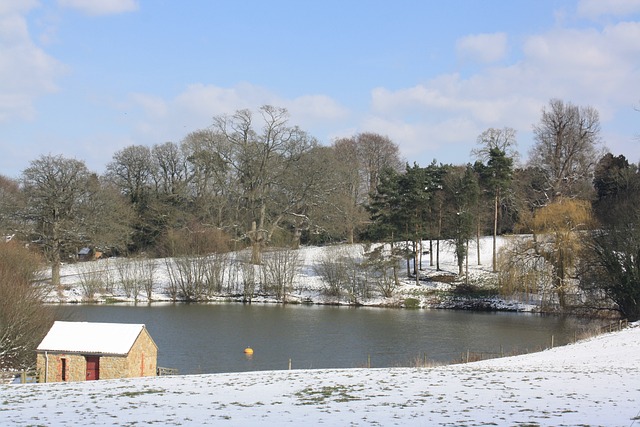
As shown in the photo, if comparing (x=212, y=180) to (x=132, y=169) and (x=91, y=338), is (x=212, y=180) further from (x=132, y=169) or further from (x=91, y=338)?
(x=91, y=338)

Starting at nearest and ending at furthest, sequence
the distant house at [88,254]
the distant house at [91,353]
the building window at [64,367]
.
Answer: the distant house at [91,353], the building window at [64,367], the distant house at [88,254]

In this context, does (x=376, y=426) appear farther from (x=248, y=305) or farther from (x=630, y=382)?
(x=248, y=305)

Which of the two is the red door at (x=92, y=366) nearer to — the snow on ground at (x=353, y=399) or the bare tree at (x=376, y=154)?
the snow on ground at (x=353, y=399)

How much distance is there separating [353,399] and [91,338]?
13.5 metres

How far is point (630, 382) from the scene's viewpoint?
57.1 feet

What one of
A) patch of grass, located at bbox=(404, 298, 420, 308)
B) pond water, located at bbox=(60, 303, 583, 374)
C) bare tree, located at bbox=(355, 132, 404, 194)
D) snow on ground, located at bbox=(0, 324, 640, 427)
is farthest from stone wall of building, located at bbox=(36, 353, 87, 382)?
bare tree, located at bbox=(355, 132, 404, 194)

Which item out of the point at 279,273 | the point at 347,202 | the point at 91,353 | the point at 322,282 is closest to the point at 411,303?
the point at 322,282

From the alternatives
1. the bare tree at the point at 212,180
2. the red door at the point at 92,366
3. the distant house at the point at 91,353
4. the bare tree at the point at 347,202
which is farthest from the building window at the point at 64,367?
the bare tree at the point at 347,202

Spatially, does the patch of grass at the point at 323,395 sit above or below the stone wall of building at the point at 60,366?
above

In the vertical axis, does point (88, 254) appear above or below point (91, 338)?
above

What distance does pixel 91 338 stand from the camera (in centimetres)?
2523

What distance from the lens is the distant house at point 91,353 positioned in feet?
81.3

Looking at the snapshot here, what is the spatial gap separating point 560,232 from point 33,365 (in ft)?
115

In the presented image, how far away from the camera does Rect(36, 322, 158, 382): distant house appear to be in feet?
81.3
